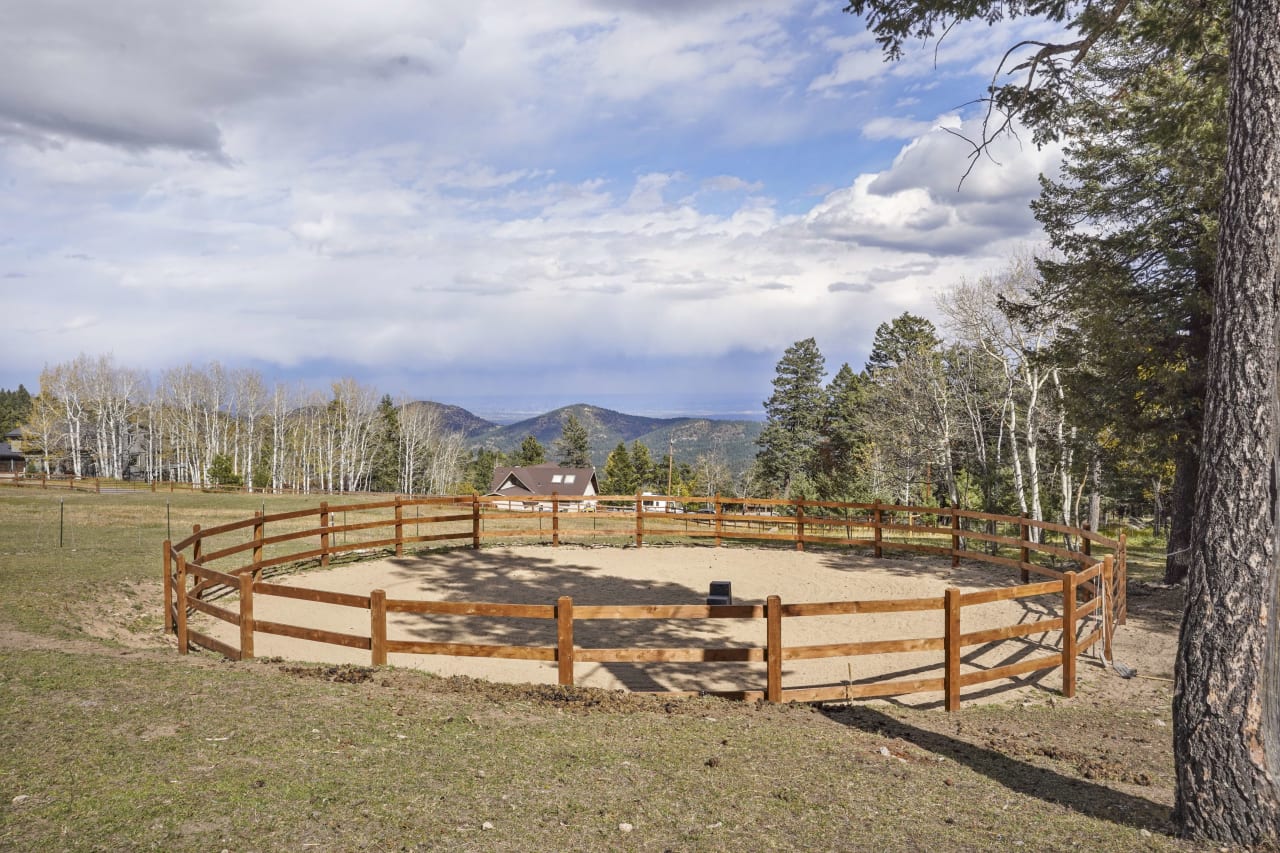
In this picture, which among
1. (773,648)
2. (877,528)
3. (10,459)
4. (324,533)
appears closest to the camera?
(773,648)

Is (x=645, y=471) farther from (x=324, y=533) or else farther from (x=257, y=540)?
(x=257, y=540)

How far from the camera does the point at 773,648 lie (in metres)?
6.83

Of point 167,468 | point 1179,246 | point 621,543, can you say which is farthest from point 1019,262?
point 167,468

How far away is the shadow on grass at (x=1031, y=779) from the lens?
4766 mm

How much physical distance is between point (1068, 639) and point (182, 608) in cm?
958

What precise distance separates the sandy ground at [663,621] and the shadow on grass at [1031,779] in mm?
1656

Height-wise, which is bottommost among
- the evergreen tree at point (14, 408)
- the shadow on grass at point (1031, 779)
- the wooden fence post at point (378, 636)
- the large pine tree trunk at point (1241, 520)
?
the shadow on grass at point (1031, 779)

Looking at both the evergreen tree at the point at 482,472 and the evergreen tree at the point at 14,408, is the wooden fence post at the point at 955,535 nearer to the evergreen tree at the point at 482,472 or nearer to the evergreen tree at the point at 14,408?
the evergreen tree at the point at 482,472

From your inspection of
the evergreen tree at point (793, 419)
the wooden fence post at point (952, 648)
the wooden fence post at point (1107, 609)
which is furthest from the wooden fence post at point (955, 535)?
the evergreen tree at point (793, 419)

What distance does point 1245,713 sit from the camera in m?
4.48

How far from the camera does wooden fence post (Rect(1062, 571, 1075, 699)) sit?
774 cm

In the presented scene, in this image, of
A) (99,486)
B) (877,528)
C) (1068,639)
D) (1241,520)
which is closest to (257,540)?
(877,528)

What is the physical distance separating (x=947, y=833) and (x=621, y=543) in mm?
15566

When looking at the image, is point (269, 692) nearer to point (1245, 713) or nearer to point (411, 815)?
point (411, 815)
